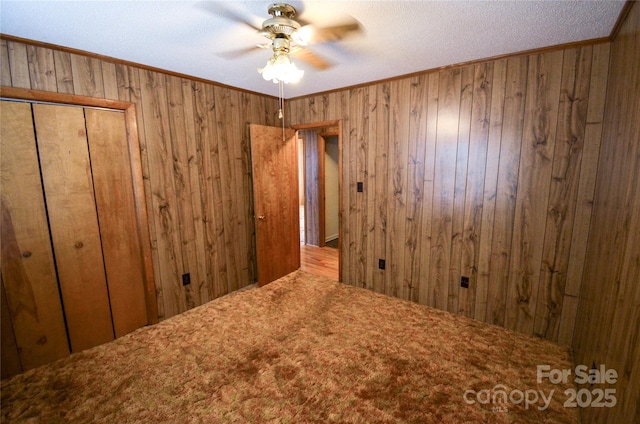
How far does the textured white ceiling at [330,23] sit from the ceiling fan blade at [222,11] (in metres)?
0.01

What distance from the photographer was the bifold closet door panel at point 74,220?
206 cm

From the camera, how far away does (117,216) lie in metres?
2.42

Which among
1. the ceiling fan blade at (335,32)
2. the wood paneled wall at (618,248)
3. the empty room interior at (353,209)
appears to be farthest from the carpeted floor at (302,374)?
the ceiling fan blade at (335,32)

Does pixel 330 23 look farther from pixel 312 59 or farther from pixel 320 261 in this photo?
pixel 320 261

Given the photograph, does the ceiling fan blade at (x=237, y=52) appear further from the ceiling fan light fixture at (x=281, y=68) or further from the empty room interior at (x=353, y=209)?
the ceiling fan light fixture at (x=281, y=68)

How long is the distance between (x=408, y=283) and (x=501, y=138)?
172cm

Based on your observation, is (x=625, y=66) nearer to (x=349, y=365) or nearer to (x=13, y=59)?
(x=349, y=365)

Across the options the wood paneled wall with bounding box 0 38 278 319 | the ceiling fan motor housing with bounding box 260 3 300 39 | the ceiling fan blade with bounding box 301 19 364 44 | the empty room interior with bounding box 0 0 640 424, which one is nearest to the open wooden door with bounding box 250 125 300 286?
the empty room interior with bounding box 0 0 640 424

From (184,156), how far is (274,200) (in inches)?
47.1

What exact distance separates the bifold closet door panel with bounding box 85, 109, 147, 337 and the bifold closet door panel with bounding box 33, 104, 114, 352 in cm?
5

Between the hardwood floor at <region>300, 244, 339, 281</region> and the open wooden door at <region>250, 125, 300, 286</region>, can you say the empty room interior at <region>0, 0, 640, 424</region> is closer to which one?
the open wooden door at <region>250, 125, 300, 286</region>

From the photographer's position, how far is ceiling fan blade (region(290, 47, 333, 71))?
7.26ft

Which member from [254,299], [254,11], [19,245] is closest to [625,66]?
[254,11]

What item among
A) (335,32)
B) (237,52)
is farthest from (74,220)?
(335,32)
